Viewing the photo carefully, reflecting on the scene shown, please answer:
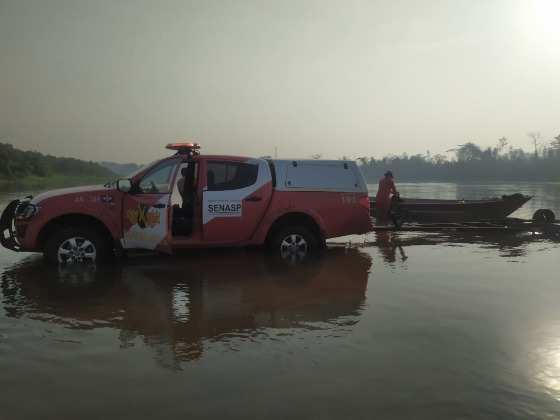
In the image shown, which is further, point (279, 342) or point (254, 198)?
point (254, 198)

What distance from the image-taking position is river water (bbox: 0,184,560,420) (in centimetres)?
337

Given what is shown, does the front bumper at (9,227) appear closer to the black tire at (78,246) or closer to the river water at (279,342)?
the river water at (279,342)

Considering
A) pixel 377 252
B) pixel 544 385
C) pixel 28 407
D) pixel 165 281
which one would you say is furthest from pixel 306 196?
pixel 28 407

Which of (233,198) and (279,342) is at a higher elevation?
(233,198)

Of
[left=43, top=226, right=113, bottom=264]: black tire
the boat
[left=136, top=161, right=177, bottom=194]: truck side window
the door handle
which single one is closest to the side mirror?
[left=136, top=161, right=177, bottom=194]: truck side window

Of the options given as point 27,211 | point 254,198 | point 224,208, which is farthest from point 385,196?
point 27,211

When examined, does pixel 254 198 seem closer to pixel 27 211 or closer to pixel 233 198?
pixel 233 198

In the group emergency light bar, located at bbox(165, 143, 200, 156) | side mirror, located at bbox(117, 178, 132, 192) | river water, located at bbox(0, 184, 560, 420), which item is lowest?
river water, located at bbox(0, 184, 560, 420)

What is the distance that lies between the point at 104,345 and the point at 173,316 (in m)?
1.04

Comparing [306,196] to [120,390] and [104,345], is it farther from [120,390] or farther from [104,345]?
[120,390]

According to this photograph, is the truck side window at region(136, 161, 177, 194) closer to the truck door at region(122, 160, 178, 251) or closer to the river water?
the truck door at region(122, 160, 178, 251)

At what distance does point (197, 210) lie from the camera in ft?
26.8

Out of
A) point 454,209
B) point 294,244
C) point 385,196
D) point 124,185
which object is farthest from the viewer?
point 454,209

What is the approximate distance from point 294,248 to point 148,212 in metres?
2.64
